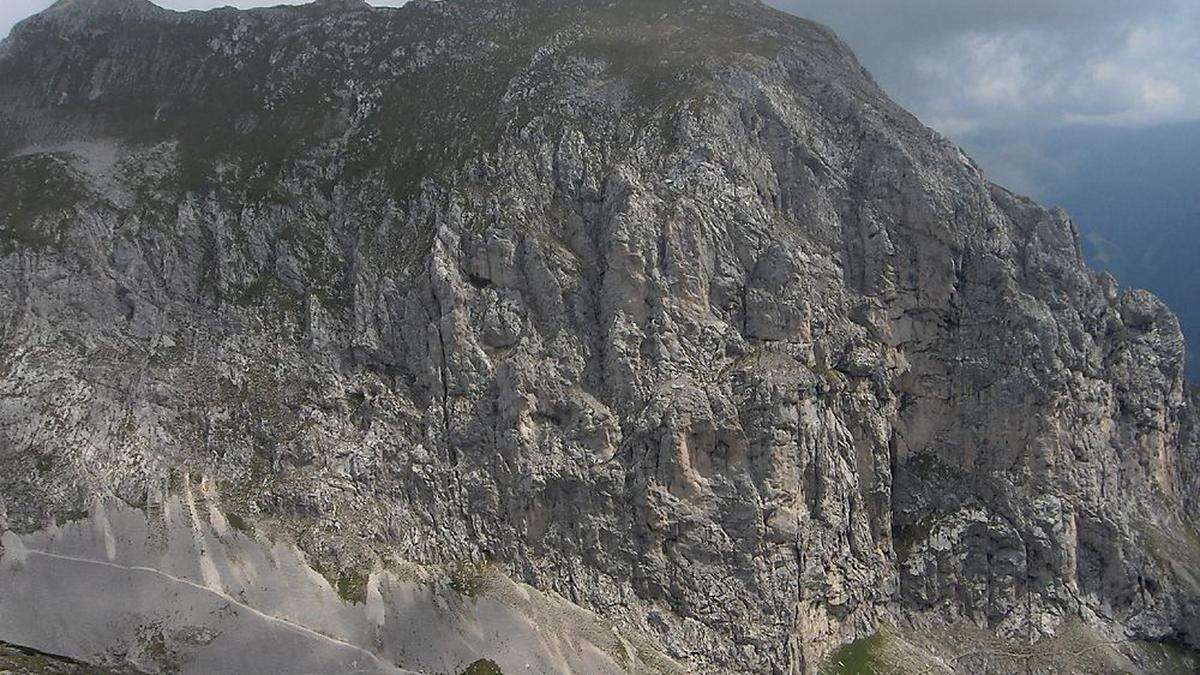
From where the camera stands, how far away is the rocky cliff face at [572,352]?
81062mm

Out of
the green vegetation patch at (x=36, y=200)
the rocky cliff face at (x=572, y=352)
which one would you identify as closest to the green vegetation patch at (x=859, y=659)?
the rocky cliff face at (x=572, y=352)

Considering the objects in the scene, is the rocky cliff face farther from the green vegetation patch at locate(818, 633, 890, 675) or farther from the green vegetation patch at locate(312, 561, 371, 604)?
the green vegetation patch at locate(818, 633, 890, 675)

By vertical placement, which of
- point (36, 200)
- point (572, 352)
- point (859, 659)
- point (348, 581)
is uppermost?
point (36, 200)

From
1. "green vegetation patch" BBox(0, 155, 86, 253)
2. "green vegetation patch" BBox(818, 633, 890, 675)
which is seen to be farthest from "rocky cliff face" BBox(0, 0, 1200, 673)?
"green vegetation patch" BBox(818, 633, 890, 675)

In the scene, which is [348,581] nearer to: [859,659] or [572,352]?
[572,352]

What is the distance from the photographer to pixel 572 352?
292 ft

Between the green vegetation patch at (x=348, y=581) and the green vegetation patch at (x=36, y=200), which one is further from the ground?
the green vegetation patch at (x=36, y=200)

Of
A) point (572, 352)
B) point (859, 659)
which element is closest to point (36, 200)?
point (572, 352)

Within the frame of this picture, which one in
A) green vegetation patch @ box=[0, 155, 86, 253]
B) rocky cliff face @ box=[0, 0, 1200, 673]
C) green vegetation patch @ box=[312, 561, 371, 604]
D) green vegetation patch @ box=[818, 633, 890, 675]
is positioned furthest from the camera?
green vegetation patch @ box=[0, 155, 86, 253]

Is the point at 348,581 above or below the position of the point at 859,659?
above

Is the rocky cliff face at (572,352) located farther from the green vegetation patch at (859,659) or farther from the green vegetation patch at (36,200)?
the green vegetation patch at (859,659)

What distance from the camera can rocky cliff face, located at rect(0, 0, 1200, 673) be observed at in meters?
81.1

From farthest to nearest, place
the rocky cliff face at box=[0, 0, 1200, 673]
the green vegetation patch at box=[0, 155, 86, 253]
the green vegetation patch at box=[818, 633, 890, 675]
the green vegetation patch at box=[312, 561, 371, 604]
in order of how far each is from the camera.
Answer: the green vegetation patch at box=[0, 155, 86, 253]
the green vegetation patch at box=[818, 633, 890, 675]
the rocky cliff face at box=[0, 0, 1200, 673]
the green vegetation patch at box=[312, 561, 371, 604]

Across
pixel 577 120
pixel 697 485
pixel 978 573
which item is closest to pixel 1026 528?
pixel 978 573
